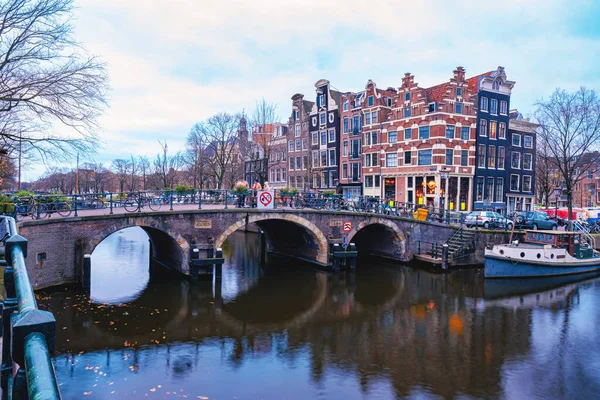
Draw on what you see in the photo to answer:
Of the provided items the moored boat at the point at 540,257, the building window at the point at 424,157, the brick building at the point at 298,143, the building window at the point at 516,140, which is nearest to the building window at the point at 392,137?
the building window at the point at 424,157

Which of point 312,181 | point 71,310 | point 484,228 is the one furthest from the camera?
point 312,181

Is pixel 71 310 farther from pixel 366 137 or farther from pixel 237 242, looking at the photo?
pixel 366 137

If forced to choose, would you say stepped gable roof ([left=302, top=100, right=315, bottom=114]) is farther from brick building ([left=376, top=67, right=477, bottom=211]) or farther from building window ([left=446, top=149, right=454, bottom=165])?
building window ([left=446, top=149, right=454, bottom=165])

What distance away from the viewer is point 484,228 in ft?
96.8

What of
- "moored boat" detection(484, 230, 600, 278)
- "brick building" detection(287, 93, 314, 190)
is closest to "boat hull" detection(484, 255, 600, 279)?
"moored boat" detection(484, 230, 600, 278)

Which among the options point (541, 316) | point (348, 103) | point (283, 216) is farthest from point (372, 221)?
point (348, 103)

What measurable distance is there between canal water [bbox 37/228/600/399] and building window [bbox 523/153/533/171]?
71.9ft

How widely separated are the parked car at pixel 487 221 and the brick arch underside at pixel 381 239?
5.62 metres

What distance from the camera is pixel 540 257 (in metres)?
23.9

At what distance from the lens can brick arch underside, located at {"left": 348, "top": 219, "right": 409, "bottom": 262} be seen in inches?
1062

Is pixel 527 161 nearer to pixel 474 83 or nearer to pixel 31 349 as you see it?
pixel 474 83

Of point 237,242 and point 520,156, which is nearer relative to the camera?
point 237,242

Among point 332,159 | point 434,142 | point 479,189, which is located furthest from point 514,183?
point 332,159

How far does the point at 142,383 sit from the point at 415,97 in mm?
34378
